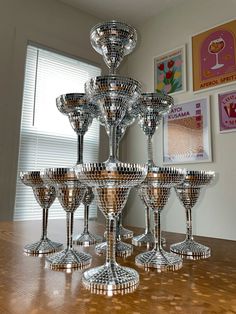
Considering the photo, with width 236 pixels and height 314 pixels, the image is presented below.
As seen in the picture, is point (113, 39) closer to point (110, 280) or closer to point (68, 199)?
point (68, 199)

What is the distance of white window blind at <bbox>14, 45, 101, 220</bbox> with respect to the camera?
2217 mm

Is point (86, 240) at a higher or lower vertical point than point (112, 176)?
lower

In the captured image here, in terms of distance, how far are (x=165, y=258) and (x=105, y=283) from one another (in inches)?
7.9

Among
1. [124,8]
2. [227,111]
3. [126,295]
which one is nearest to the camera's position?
[126,295]

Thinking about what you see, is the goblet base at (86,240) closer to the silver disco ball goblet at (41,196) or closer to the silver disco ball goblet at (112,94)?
the silver disco ball goblet at (41,196)

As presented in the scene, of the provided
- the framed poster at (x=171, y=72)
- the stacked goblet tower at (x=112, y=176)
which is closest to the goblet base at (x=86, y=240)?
the stacked goblet tower at (x=112, y=176)

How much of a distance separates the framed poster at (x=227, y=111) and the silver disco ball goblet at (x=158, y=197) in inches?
63.5

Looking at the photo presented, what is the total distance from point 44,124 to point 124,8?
1.45 m

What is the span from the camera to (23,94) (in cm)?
225

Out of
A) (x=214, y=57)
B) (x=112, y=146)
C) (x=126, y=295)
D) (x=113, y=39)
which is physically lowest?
(x=126, y=295)

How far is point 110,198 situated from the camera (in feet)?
1.68

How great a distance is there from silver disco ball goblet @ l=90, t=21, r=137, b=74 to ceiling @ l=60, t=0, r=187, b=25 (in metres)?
2.23

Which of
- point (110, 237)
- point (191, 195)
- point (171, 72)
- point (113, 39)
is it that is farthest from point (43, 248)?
point (171, 72)

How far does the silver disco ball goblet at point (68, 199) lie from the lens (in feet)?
1.96
